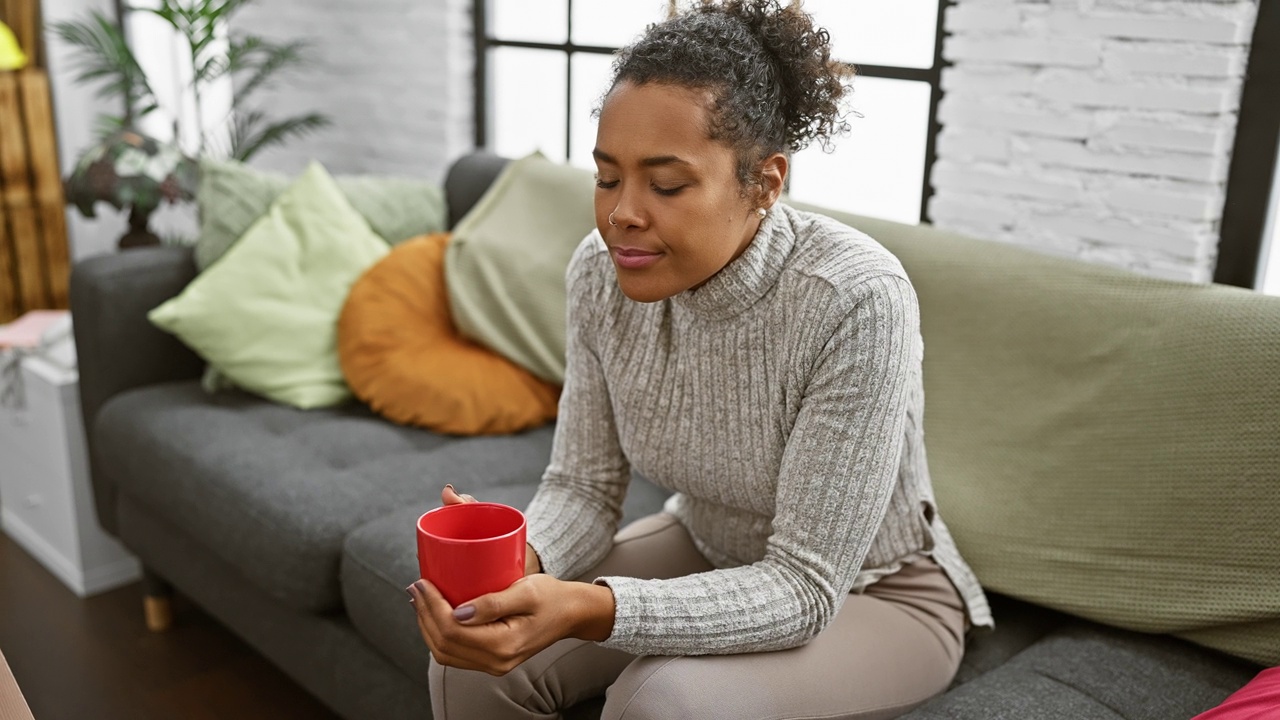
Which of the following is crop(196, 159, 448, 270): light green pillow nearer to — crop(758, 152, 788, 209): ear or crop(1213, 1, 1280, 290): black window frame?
crop(758, 152, 788, 209): ear

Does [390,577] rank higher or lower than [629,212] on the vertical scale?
lower

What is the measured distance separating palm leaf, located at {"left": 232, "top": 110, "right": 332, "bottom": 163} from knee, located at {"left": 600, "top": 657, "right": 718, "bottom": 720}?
8.49 ft

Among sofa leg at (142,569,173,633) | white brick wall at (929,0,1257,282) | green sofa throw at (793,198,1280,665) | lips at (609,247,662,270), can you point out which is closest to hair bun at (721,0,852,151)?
lips at (609,247,662,270)

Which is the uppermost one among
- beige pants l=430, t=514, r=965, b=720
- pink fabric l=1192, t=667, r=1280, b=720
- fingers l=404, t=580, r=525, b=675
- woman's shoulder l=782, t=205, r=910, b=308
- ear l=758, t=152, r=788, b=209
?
ear l=758, t=152, r=788, b=209

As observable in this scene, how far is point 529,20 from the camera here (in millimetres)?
3189

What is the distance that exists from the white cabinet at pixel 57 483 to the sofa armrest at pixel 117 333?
0.21ft

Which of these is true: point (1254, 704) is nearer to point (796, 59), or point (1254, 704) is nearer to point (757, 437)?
point (757, 437)

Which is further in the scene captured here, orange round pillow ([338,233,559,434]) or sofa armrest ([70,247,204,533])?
sofa armrest ([70,247,204,533])

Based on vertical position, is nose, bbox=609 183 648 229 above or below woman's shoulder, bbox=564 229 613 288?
above

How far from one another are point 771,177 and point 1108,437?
0.60 metres

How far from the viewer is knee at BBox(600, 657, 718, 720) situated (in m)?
1.13

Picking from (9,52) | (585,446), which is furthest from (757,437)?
(9,52)

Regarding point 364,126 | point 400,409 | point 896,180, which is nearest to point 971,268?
point 896,180

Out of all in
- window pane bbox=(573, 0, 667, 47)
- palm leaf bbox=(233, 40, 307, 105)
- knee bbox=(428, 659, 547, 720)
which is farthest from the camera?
palm leaf bbox=(233, 40, 307, 105)
